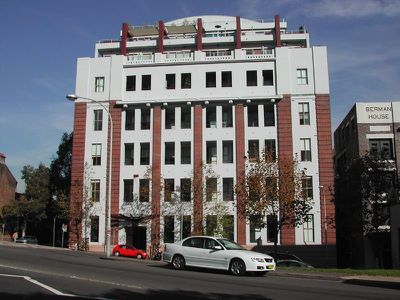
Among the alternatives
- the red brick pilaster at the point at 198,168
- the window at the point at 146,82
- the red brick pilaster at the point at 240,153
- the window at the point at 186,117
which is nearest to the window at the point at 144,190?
the red brick pilaster at the point at 198,168

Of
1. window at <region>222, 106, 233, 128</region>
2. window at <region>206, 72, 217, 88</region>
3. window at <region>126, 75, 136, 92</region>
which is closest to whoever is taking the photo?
window at <region>222, 106, 233, 128</region>

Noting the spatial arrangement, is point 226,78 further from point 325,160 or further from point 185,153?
point 325,160

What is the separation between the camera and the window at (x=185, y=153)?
174ft

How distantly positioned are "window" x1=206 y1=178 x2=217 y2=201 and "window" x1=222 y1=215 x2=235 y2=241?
7.67 ft

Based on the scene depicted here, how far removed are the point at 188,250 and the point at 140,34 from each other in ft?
153

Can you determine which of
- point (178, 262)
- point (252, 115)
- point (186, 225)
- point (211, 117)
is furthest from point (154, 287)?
point (211, 117)

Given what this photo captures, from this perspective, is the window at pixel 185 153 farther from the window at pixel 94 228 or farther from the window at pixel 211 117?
the window at pixel 94 228

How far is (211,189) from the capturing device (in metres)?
49.8

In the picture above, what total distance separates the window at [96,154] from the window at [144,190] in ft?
17.2

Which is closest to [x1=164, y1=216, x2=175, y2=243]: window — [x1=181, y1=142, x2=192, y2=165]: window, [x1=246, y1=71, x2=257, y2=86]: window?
[x1=181, y1=142, x2=192, y2=165]: window

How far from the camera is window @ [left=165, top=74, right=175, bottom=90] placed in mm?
55156

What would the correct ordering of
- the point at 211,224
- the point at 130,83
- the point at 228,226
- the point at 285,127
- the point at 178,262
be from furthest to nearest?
the point at 130,83
the point at 285,127
the point at 228,226
the point at 211,224
the point at 178,262

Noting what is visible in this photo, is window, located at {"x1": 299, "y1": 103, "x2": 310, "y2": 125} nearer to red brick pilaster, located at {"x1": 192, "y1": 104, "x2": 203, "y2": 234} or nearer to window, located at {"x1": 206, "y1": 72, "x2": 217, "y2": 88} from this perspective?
window, located at {"x1": 206, "y1": 72, "x2": 217, "y2": 88}

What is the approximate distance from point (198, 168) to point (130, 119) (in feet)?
32.3
